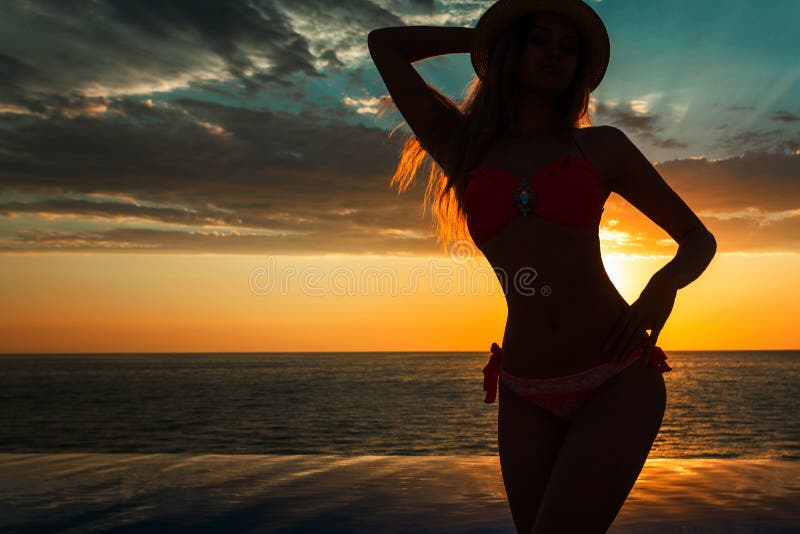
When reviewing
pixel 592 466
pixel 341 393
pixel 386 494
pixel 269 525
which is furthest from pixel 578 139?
pixel 341 393

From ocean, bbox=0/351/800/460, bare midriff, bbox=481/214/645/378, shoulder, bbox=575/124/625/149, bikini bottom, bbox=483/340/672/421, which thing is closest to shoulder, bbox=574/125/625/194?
shoulder, bbox=575/124/625/149

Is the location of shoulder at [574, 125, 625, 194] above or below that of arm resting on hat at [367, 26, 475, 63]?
below

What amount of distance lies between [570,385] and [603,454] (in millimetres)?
274

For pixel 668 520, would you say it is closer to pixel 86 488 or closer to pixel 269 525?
pixel 269 525

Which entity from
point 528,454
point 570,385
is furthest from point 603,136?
point 528,454

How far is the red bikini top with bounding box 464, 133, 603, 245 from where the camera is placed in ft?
8.07

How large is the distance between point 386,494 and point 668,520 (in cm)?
221

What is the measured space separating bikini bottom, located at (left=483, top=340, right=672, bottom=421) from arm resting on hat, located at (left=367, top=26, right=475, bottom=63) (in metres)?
1.42

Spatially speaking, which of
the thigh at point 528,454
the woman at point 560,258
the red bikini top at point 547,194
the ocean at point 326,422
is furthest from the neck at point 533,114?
the ocean at point 326,422

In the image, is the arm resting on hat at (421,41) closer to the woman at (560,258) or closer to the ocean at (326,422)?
the woman at (560,258)

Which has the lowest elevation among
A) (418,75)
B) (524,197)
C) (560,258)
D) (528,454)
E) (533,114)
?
(528,454)

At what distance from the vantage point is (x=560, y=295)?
2496 millimetres

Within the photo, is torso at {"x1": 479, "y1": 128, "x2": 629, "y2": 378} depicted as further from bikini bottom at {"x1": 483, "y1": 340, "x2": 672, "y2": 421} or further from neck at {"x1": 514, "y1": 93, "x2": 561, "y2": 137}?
neck at {"x1": 514, "y1": 93, "x2": 561, "y2": 137}

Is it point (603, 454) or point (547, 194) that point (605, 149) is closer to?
point (547, 194)
